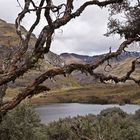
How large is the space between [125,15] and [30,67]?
418 centimetres

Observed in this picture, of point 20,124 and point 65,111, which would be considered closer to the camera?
point 20,124

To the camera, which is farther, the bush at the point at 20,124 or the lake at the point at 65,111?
the lake at the point at 65,111

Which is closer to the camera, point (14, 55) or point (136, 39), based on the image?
point (14, 55)

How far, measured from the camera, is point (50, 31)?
35.3 feet

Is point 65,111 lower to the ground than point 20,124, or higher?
lower

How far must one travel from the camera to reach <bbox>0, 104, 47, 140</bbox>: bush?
80.9ft

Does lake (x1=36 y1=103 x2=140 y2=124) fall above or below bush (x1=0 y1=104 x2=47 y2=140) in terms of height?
below

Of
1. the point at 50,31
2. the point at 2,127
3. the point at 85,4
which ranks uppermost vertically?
the point at 85,4

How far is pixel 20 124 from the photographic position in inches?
1017

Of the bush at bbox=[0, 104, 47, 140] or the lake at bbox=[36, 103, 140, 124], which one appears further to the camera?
the lake at bbox=[36, 103, 140, 124]

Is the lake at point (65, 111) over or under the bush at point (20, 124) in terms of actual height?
under

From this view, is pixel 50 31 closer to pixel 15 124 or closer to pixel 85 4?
pixel 85 4

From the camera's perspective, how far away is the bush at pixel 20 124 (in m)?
24.7

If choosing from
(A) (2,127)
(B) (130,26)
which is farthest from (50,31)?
(A) (2,127)
